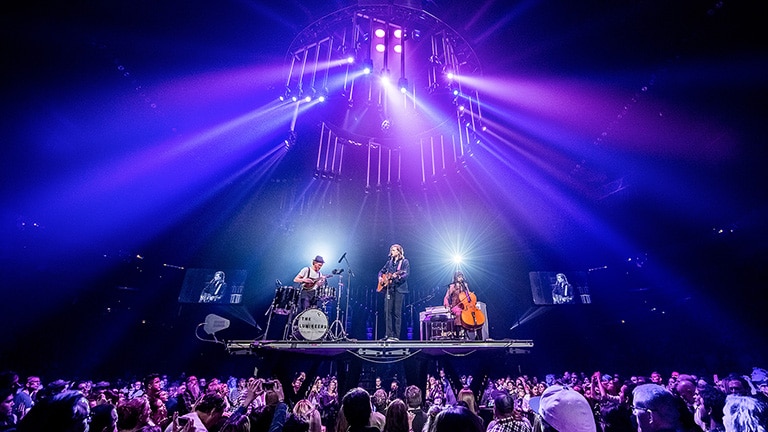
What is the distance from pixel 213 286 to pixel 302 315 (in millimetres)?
11972

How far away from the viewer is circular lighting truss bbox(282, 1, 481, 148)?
838cm

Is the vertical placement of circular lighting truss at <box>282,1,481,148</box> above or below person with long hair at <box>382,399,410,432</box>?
above

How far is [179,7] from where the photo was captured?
6.62 m

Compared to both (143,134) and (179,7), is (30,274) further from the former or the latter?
(179,7)

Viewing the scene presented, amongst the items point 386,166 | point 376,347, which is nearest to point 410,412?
point 376,347

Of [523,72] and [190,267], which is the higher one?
[523,72]

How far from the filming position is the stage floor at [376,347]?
17.6ft

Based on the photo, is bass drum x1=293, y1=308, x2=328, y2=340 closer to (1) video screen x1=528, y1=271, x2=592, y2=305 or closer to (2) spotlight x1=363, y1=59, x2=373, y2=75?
(2) spotlight x1=363, y1=59, x2=373, y2=75

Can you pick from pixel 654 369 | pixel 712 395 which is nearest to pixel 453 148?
pixel 712 395

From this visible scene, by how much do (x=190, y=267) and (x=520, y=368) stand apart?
56.0ft

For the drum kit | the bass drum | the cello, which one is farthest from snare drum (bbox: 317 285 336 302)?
the cello

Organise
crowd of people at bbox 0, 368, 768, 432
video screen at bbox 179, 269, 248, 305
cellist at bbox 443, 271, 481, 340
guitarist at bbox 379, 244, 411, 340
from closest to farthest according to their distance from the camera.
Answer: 1. crowd of people at bbox 0, 368, 768, 432
2. guitarist at bbox 379, 244, 411, 340
3. cellist at bbox 443, 271, 481, 340
4. video screen at bbox 179, 269, 248, 305

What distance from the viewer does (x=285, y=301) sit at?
281 inches

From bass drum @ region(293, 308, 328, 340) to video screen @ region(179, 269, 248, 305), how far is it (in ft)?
36.4
